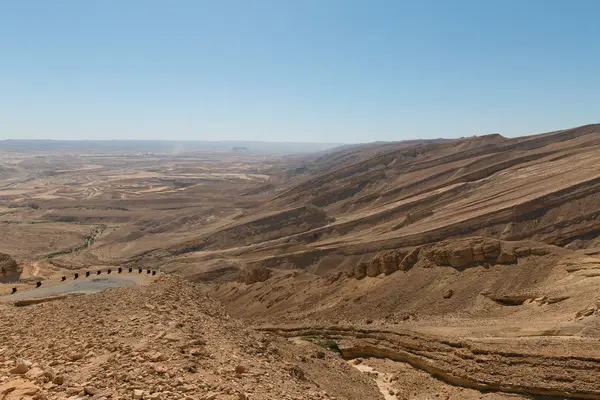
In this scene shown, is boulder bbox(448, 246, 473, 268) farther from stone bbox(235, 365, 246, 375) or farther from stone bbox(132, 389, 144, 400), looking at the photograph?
stone bbox(132, 389, 144, 400)

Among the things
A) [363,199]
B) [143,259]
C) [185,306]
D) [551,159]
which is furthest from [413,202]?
[185,306]

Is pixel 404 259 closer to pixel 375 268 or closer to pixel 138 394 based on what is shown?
pixel 375 268

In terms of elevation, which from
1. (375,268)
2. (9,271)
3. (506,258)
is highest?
(506,258)

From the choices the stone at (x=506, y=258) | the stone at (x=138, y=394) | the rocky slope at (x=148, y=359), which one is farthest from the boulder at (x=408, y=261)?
the stone at (x=138, y=394)

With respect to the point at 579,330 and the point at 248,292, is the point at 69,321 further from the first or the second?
the point at 248,292

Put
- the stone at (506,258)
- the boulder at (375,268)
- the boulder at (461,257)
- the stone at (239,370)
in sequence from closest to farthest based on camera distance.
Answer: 1. the stone at (239,370)
2. the stone at (506,258)
3. the boulder at (461,257)
4. the boulder at (375,268)

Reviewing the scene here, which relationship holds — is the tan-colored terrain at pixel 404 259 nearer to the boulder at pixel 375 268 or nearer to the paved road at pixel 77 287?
the boulder at pixel 375 268

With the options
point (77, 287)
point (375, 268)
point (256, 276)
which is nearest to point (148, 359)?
point (77, 287)
